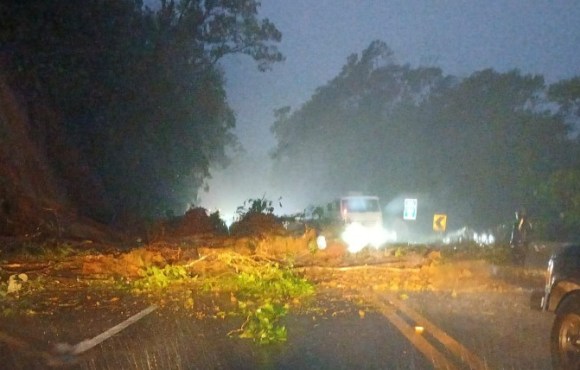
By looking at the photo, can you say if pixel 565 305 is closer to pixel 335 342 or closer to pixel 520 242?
pixel 335 342

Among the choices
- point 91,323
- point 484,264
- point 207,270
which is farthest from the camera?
point 484,264

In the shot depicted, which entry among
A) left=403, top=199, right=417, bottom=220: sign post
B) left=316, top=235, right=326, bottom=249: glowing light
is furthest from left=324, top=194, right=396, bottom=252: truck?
left=316, top=235, right=326, bottom=249: glowing light

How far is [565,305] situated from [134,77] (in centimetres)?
2129

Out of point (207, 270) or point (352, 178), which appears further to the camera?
point (352, 178)

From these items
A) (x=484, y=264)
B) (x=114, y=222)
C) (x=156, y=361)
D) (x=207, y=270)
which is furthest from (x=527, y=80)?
(x=156, y=361)

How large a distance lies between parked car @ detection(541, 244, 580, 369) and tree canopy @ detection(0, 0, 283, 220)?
1640cm

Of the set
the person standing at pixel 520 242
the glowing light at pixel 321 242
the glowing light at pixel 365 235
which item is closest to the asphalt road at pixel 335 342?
the glowing light at pixel 321 242

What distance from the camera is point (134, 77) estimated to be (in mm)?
27250

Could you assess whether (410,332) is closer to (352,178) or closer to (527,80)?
(527,80)

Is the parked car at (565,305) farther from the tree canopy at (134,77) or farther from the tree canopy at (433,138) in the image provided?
the tree canopy at (433,138)

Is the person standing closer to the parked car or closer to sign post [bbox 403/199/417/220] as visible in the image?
sign post [bbox 403/199/417/220]

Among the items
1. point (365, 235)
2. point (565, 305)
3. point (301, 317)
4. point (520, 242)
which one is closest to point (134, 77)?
point (365, 235)

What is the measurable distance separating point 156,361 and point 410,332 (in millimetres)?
3512

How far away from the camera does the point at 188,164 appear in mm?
37344
